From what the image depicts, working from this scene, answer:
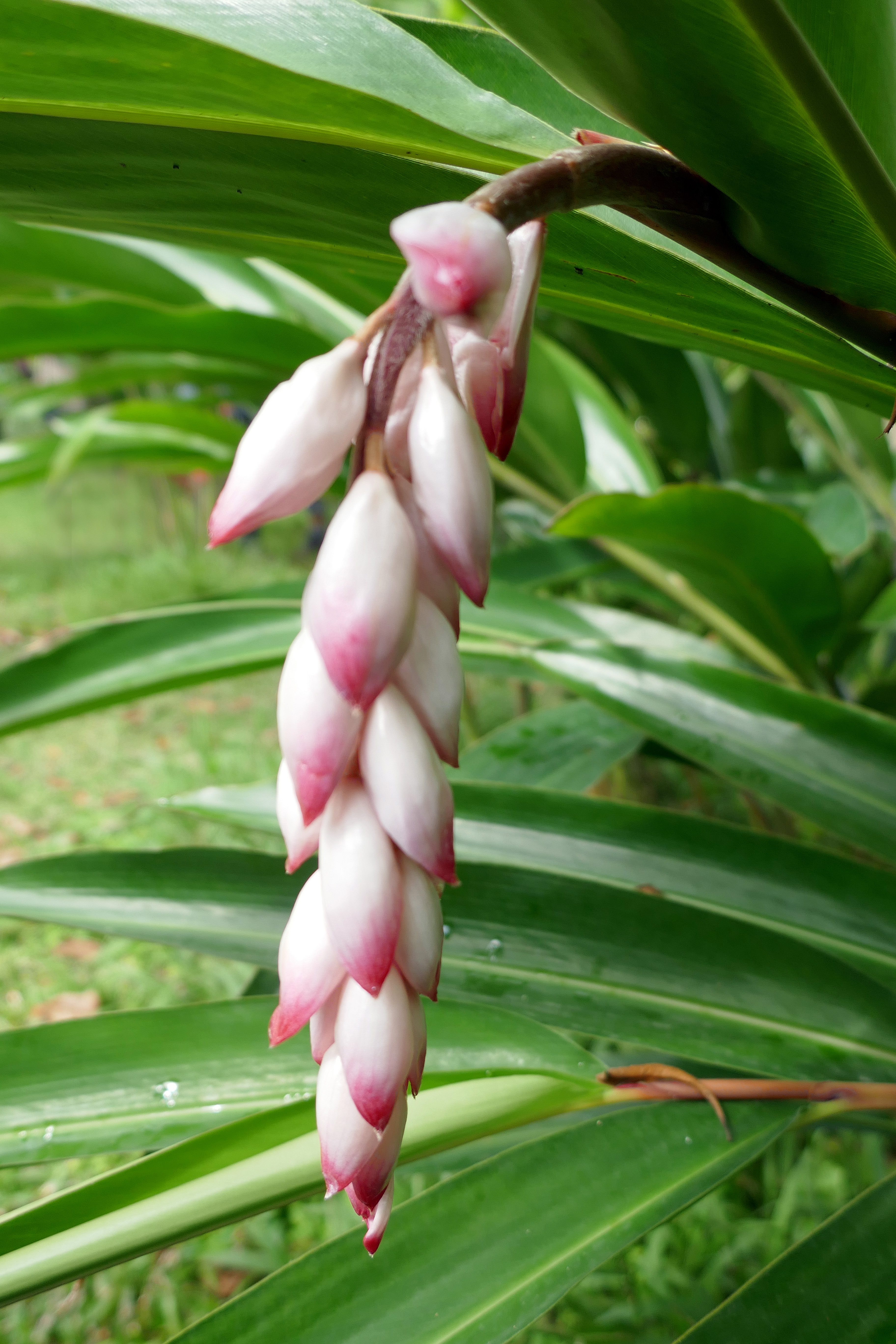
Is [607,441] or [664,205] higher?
[664,205]

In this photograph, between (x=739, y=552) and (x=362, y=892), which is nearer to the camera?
(x=362, y=892)

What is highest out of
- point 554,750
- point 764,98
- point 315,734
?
point 764,98

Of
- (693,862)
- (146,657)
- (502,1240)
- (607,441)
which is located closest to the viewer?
(502,1240)

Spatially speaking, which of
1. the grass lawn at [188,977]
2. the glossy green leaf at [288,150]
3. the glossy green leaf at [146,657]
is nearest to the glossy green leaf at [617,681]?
the glossy green leaf at [146,657]

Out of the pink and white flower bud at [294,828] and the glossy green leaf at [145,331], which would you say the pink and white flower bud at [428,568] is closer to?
the pink and white flower bud at [294,828]

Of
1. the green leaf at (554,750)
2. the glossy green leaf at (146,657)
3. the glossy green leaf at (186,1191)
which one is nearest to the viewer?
the glossy green leaf at (186,1191)

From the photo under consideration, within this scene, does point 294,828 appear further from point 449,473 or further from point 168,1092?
point 168,1092

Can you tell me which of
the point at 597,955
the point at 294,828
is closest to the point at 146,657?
the point at 597,955
